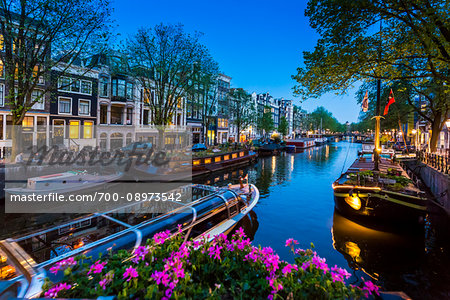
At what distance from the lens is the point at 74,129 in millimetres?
31875

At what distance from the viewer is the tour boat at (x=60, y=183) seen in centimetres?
1315

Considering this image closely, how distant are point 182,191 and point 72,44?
15.0m

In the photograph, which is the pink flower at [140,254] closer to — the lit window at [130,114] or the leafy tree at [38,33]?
the leafy tree at [38,33]

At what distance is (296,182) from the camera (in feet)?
77.0

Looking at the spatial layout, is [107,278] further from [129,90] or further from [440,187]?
[129,90]

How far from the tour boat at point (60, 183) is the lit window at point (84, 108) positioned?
67.7 feet

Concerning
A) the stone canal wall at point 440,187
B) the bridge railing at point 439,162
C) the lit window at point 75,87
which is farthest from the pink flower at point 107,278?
the lit window at point 75,87

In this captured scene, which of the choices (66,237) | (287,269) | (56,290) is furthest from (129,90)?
(287,269)

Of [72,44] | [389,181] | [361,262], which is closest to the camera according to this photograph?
[361,262]

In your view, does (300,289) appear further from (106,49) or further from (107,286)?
(106,49)

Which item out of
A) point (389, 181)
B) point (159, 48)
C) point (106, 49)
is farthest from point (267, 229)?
point (159, 48)

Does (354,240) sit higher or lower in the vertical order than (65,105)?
lower

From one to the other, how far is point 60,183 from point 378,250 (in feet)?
55.1

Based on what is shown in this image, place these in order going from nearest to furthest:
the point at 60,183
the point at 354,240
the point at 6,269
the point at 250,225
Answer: the point at 6,269, the point at 354,240, the point at 250,225, the point at 60,183
